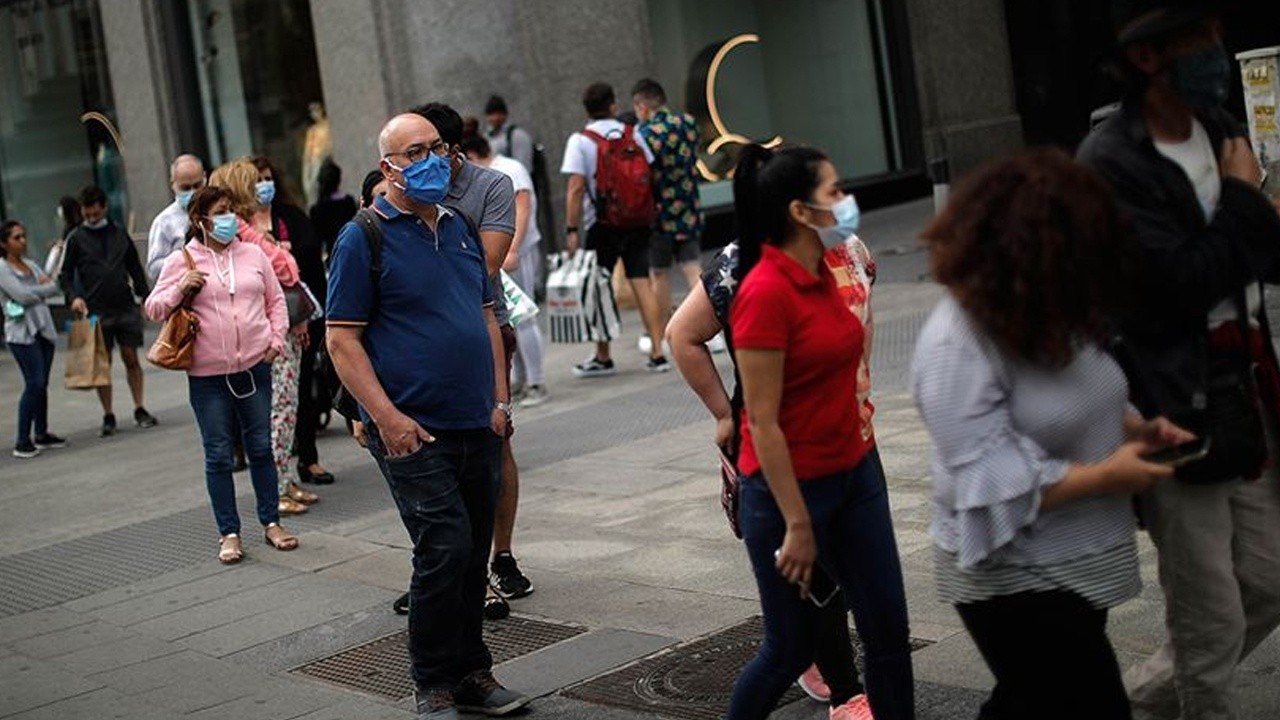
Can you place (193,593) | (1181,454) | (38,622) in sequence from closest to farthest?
(1181,454) → (38,622) → (193,593)

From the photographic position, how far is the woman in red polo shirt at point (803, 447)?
4598mm

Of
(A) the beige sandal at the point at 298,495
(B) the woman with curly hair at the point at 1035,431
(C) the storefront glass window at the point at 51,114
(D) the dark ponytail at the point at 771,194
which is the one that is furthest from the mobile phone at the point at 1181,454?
(C) the storefront glass window at the point at 51,114

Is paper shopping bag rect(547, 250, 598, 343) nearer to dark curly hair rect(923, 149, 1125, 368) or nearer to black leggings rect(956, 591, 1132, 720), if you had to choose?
black leggings rect(956, 591, 1132, 720)

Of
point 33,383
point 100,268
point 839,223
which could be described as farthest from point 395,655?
point 100,268

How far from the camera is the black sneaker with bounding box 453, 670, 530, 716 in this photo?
6180mm

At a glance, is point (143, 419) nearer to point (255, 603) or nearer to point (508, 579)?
point (255, 603)

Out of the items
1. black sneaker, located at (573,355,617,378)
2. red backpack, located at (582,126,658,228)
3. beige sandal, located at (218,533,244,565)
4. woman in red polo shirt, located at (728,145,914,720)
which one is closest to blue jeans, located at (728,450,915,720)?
woman in red polo shirt, located at (728,145,914,720)

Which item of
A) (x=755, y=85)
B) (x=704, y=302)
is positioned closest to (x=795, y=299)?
(x=704, y=302)

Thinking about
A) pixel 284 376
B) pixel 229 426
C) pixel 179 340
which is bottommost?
pixel 229 426

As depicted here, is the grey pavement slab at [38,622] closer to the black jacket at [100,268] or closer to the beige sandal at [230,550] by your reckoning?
the beige sandal at [230,550]

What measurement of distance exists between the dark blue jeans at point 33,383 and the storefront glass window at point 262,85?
7090mm

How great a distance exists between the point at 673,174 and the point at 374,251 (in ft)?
23.0

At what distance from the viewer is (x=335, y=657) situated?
718 cm

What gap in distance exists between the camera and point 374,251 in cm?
593
